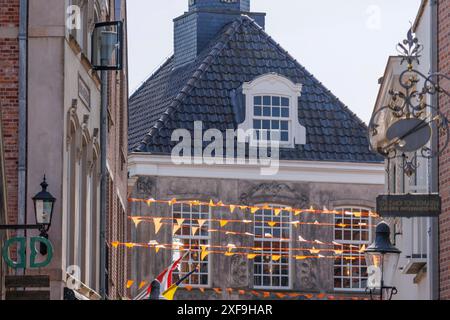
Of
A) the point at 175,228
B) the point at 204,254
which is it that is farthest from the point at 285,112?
the point at 204,254

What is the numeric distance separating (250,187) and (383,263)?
77.2 ft

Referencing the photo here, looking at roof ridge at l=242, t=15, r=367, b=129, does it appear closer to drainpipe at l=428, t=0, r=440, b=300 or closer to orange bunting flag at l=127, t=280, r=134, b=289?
orange bunting flag at l=127, t=280, r=134, b=289

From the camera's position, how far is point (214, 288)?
3997cm

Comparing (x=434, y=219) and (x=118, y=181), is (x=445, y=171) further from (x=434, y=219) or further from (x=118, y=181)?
(x=118, y=181)

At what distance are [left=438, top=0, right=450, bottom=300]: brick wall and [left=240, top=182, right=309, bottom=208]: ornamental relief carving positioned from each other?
19153mm

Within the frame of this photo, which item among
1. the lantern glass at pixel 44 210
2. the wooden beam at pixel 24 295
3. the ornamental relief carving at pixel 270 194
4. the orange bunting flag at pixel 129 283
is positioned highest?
the ornamental relief carving at pixel 270 194

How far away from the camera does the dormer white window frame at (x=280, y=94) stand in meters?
40.9

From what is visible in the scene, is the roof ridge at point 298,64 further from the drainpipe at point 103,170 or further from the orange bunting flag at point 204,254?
the drainpipe at point 103,170

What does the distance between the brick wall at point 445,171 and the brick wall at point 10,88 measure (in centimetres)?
529

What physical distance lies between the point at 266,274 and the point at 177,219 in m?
2.83

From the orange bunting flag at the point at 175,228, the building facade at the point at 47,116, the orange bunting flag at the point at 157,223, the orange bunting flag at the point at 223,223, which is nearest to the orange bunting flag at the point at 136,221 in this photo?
the orange bunting flag at the point at 157,223

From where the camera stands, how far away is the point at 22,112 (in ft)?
66.0

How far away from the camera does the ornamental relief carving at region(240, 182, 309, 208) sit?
4050cm

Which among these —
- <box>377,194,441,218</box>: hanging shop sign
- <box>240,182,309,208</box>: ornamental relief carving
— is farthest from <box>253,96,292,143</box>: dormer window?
<box>377,194,441,218</box>: hanging shop sign
